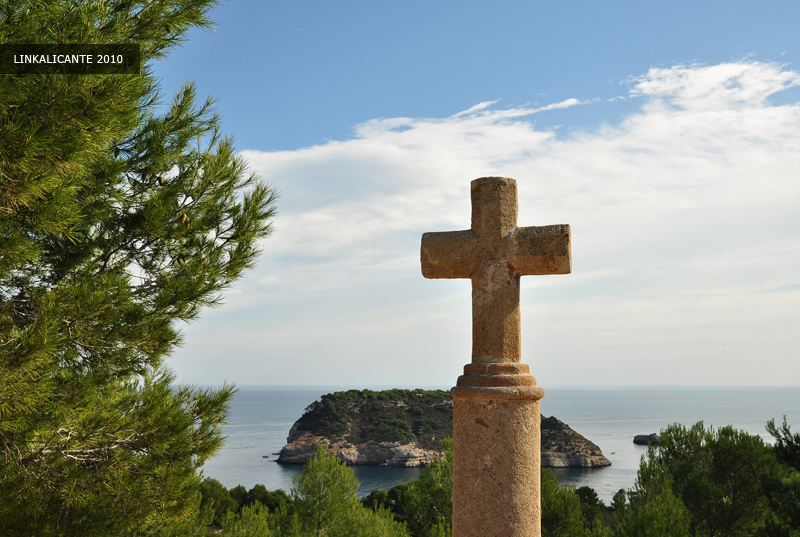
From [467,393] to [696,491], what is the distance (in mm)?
19386

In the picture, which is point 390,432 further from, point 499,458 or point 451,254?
point 499,458

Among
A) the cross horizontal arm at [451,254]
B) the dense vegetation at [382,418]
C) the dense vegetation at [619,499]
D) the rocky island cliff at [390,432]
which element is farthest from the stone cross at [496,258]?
the dense vegetation at [382,418]

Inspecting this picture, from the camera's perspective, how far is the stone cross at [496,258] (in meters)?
3.77

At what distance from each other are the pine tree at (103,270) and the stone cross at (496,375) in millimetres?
3298

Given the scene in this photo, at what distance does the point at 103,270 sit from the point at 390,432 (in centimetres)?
6369

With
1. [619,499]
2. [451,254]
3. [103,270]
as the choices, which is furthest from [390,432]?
[451,254]

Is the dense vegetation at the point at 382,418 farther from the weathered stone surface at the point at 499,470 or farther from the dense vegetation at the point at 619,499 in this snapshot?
the weathered stone surface at the point at 499,470

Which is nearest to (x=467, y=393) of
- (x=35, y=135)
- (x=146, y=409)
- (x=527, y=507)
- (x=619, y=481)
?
(x=527, y=507)

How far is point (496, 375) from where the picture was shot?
357 centimetres

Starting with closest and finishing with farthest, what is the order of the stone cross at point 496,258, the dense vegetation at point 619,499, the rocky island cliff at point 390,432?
the stone cross at point 496,258 < the dense vegetation at point 619,499 < the rocky island cliff at point 390,432

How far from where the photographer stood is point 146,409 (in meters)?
6.74

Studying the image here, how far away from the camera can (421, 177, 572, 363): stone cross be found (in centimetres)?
377

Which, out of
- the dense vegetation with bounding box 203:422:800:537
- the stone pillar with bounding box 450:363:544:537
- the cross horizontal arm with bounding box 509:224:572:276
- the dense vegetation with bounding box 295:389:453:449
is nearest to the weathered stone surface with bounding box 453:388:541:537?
the stone pillar with bounding box 450:363:544:537

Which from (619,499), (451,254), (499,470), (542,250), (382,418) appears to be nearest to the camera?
(499,470)
